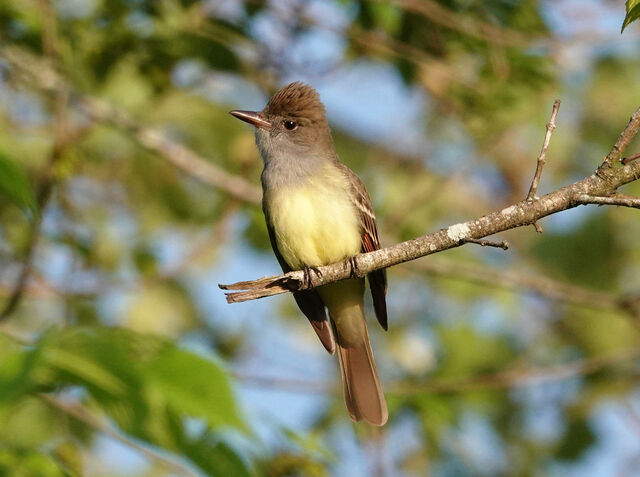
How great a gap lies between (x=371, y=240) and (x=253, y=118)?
1098 mm

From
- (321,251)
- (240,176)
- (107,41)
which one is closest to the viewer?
(321,251)

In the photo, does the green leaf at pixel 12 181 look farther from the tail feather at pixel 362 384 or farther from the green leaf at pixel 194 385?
the tail feather at pixel 362 384

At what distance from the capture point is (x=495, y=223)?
3.31 meters

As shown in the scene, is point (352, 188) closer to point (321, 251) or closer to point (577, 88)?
point (321, 251)

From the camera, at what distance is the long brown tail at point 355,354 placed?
5109mm

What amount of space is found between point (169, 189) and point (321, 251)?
3.16 metres

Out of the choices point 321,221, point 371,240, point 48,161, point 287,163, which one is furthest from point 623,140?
point 48,161

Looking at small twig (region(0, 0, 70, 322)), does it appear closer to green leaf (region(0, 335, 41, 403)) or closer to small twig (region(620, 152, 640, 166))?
green leaf (region(0, 335, 41, 403))

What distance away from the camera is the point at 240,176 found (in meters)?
6.57

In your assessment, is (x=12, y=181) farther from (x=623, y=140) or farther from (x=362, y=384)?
(x=362, y=384)

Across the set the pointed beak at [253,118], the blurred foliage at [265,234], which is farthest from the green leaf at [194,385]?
the pointed beak at [253,118]

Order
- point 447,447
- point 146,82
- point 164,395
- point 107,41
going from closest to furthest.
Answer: point 164,395, point 107,41, point 146,82, point 447,447

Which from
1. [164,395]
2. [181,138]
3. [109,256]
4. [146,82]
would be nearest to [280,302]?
[181,138]

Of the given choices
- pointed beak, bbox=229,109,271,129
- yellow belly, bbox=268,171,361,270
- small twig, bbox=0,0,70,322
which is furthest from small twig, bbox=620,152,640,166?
small twig, bbox=0,0,70,322
